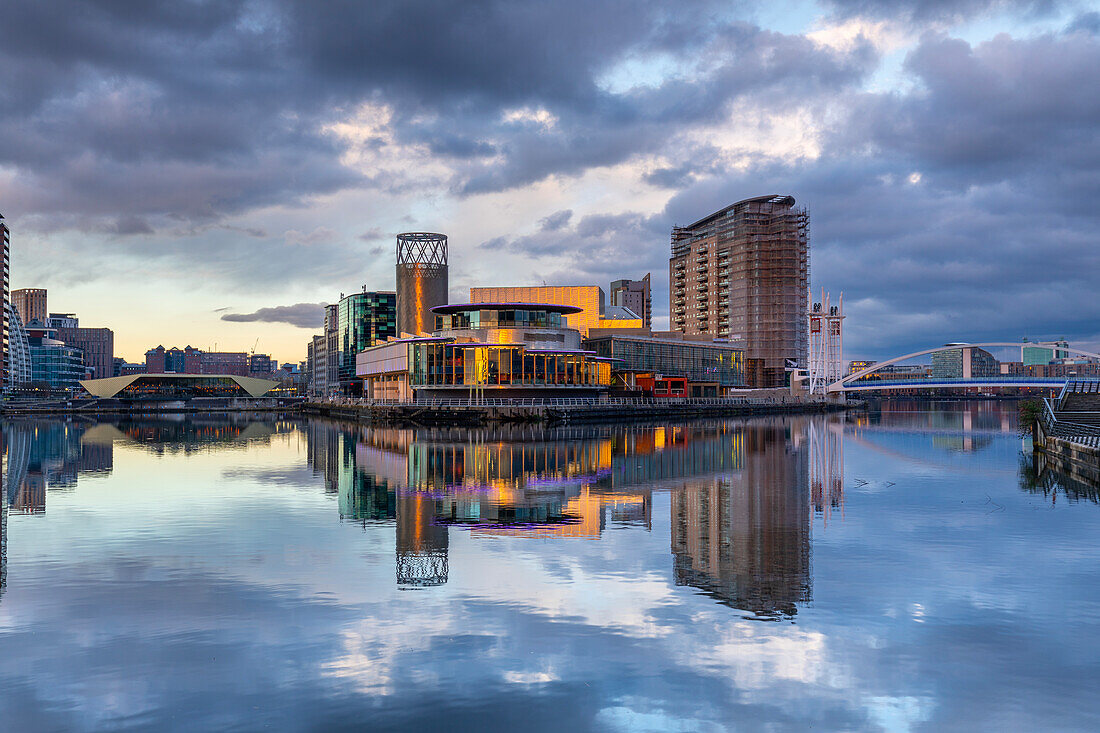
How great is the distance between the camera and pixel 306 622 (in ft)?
55.0

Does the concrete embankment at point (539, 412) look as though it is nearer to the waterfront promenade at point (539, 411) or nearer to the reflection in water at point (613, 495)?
the waterfront promenade at point (539, 411)

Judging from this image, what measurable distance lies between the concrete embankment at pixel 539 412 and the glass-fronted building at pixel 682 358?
15.8 metres

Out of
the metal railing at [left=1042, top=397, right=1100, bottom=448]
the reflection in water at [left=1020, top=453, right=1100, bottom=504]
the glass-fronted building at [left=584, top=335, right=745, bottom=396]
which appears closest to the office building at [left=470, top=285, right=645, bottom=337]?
the glass-fronted building at [left=584, top=335, right=745, bottom=396]

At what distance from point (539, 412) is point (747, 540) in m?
71.9

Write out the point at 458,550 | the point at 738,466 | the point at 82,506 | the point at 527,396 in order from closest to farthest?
the point at 458,550, the point at 82,506, the point at 738,466, the point at 527,396

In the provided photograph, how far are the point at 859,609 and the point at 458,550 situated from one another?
11.7 metres

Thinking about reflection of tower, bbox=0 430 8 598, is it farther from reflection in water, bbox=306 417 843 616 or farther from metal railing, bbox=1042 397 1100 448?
metal railing, bbox=1042 397 1100 448

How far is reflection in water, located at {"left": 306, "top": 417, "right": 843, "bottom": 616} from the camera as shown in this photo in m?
21.6

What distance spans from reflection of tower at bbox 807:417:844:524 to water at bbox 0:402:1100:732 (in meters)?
0.37

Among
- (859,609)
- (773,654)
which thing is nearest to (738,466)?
(859,609)

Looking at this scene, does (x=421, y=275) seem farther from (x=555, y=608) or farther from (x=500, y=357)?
(x=555, y=608)

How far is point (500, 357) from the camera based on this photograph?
4313 inches

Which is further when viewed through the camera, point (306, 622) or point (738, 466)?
point (738, 466)

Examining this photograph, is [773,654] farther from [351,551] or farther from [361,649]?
[351,551]
